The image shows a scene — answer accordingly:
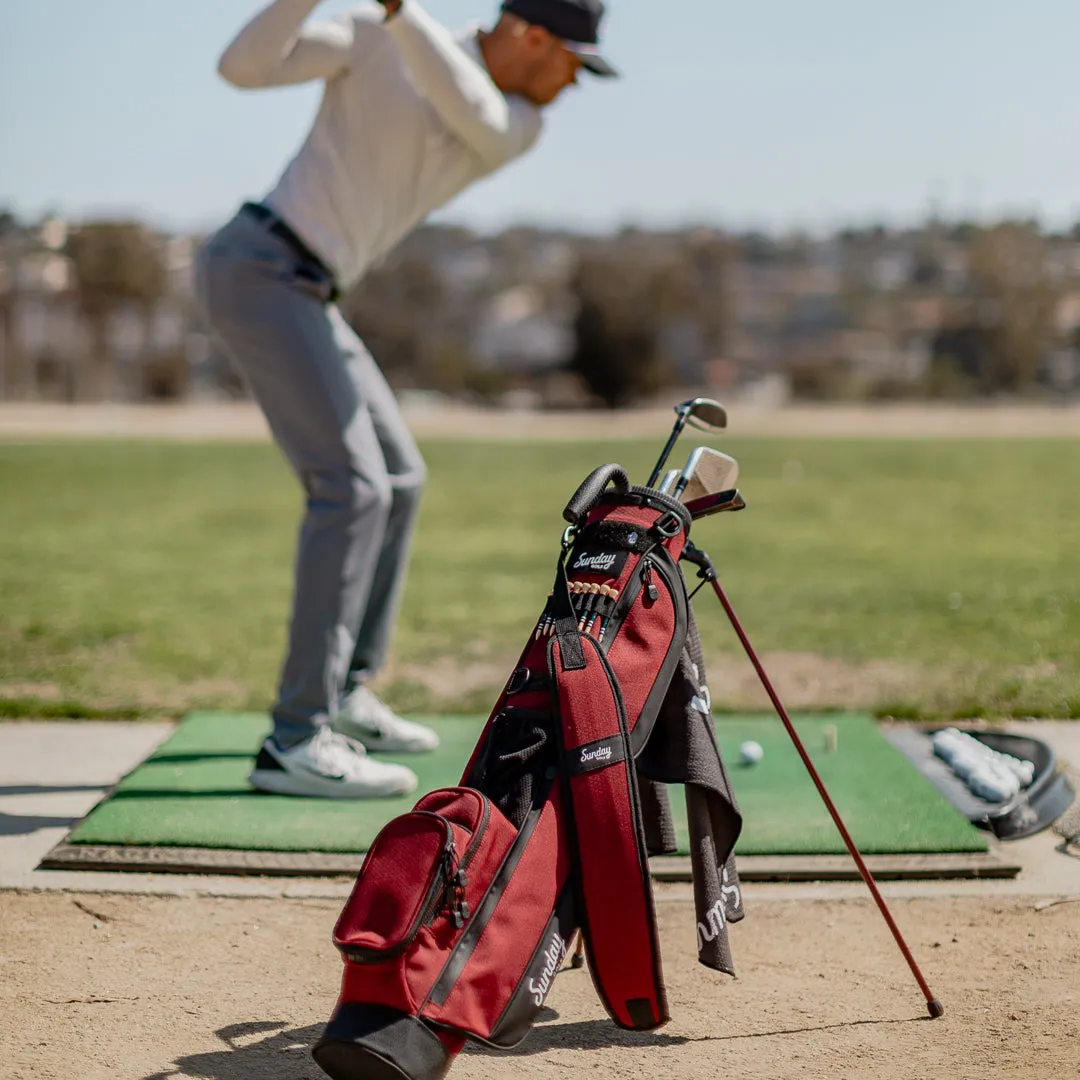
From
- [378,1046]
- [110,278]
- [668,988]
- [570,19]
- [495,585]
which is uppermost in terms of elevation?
[570,19]

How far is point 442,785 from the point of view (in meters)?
4.75

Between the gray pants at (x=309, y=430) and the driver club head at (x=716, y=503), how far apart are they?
1.50 m

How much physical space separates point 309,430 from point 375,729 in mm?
1154

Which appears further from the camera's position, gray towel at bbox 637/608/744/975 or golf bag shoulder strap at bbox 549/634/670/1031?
gray towel at bbox 637/608/744/975

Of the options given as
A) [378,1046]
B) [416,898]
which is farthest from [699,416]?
[378,1046]

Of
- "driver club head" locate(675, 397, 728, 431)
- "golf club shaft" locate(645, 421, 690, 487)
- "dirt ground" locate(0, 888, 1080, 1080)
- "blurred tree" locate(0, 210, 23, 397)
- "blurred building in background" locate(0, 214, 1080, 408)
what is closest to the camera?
"dirt ground" locate(0, 888, 1080, 1080)

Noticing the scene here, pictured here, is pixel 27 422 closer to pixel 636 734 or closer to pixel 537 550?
pixel 537 550

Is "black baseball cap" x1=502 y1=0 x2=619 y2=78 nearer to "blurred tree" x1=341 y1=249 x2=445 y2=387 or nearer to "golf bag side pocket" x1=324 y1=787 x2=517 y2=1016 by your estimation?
"golf bag side pocket" x1=324 y1=787 x2=517 y2=1016

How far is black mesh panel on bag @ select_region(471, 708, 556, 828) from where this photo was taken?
2828 millimetres

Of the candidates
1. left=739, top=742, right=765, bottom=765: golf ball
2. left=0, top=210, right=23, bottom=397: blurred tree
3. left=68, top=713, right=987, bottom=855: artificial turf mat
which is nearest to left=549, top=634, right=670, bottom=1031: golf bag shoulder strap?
left=68, top=713, right=987, bottom=855: artificial turf mat

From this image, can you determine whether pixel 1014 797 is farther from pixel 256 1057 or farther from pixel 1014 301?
pixel 1014 301

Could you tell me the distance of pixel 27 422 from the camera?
3800 centimetres

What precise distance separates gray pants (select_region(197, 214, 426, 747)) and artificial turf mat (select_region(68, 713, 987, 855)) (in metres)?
0.32

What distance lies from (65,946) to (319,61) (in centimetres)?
257
